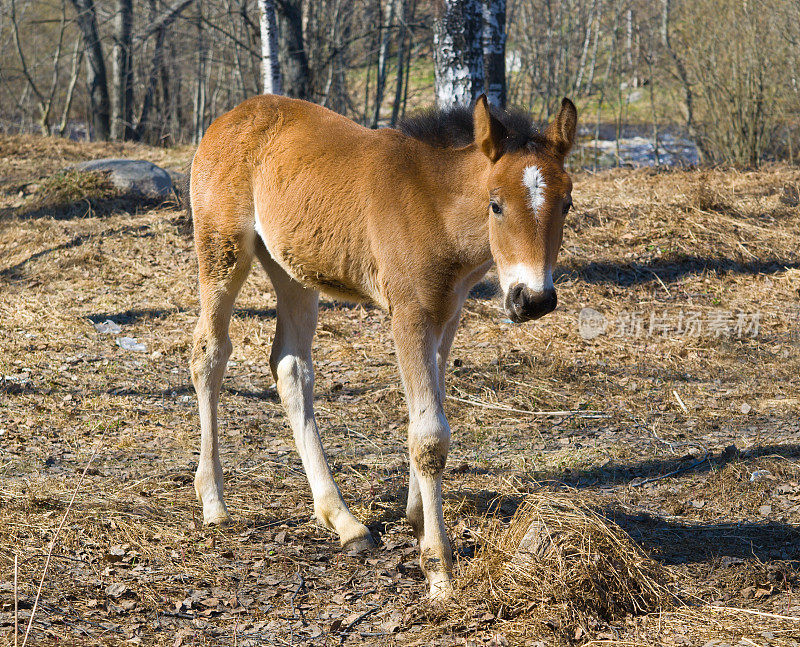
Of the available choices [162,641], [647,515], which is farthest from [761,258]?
[162,641]

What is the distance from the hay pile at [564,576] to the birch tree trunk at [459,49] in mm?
5258

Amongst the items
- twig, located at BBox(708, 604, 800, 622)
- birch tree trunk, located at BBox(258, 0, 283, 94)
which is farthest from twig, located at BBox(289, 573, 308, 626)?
birch tree trunk, located at BBox(258, 0, 283, 94)

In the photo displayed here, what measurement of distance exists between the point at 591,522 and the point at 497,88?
5.82m

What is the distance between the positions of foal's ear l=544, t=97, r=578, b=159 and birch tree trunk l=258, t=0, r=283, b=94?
23.7 ft

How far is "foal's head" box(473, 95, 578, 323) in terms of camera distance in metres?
3.18

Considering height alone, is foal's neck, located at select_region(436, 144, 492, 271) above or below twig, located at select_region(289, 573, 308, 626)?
above

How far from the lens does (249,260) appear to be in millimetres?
4645

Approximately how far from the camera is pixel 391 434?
19.6 ft

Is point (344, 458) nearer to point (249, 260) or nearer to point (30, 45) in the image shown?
point (249, 260)

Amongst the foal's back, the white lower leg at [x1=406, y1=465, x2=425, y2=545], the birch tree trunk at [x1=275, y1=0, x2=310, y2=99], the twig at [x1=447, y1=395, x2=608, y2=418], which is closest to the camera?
the foal's back

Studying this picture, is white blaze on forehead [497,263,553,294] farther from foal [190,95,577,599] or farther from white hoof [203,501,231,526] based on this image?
white hoof [203,501,231,526]

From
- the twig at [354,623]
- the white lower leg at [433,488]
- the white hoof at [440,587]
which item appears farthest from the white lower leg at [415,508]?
the twig at [354,623]

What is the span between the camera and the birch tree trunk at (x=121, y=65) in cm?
1966

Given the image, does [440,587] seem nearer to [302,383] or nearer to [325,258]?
[302,383]
